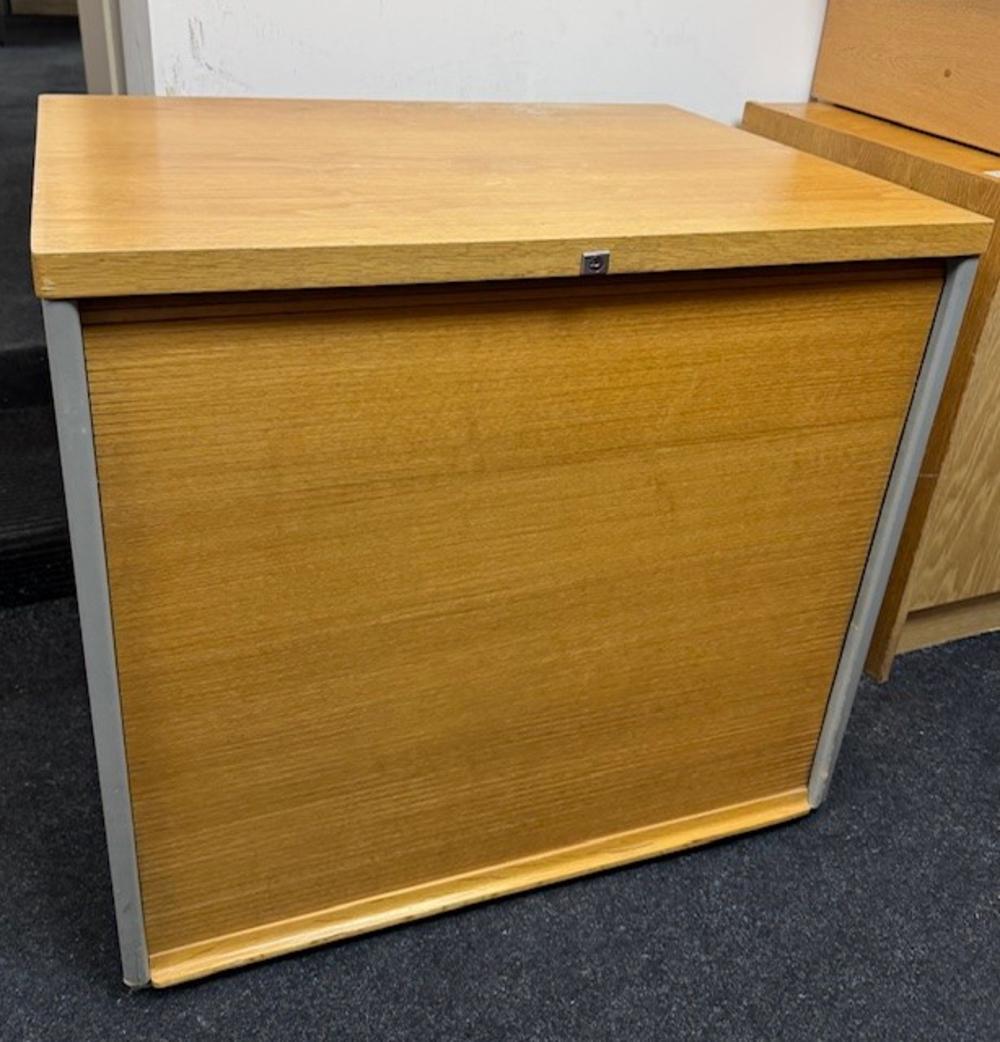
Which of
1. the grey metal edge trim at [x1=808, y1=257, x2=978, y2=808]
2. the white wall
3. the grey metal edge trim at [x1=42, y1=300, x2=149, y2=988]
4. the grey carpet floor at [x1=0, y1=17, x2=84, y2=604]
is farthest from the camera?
the grey carpet floor at [x1=0, y1=17, x2=84, y2=604]

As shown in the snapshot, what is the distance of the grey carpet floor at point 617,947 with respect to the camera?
820mm

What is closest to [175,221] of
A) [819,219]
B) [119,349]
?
[119,349]

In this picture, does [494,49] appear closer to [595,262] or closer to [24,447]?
[595,262]

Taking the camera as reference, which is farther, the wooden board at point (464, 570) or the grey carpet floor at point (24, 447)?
the grey carpet floor at point (24, 447)

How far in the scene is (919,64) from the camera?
108 centimetres

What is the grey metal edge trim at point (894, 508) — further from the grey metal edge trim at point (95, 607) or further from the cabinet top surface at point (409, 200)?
the grey metal edge trim at point (95, 607)

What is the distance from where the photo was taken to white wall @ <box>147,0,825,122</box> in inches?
37.2

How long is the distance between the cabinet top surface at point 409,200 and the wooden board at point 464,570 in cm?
4

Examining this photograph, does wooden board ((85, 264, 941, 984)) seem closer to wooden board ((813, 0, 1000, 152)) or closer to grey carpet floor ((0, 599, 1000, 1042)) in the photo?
grey carpet floor ((0, 599, 1000, 1042))

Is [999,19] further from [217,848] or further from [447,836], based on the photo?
[217,848]

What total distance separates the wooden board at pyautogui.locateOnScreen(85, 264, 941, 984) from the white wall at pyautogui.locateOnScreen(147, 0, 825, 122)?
1.45ft

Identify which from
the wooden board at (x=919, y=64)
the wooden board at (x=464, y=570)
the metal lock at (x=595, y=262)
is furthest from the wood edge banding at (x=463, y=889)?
the wooden board at (x=919, y=64)

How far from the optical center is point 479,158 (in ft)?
2.65

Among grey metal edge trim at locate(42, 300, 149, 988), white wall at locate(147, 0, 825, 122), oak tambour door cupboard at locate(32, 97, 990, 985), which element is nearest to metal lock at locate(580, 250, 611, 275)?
oak tambour door cupboard at locate(32, 97, 990, 985)
